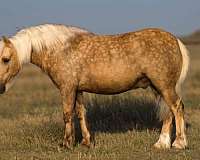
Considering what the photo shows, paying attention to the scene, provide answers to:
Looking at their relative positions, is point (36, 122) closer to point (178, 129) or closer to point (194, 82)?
point (178, 129)

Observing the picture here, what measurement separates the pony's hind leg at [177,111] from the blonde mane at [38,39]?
1969 millimetres

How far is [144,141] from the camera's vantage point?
362 inches

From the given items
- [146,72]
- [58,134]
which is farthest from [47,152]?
[146,72]

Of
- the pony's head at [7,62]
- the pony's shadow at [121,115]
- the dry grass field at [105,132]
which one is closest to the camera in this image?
the dry grass field at [105,132]

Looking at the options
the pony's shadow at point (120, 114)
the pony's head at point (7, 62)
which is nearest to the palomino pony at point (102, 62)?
the pony's head at point (7, 62)

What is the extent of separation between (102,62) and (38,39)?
1.17 metres

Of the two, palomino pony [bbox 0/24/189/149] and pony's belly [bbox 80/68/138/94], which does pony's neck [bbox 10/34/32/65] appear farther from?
pony's belly [bbox 80/68/138/94]

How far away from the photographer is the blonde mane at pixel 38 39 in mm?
8516

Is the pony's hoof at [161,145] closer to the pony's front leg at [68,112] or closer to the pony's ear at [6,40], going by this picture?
the pony's front leg at [68,112]

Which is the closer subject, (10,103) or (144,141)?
(144,141)

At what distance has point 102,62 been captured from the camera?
853 centimetres

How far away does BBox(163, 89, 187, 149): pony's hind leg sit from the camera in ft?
27.9

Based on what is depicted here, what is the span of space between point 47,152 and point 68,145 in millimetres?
494

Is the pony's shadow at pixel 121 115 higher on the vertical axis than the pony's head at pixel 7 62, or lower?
lower
